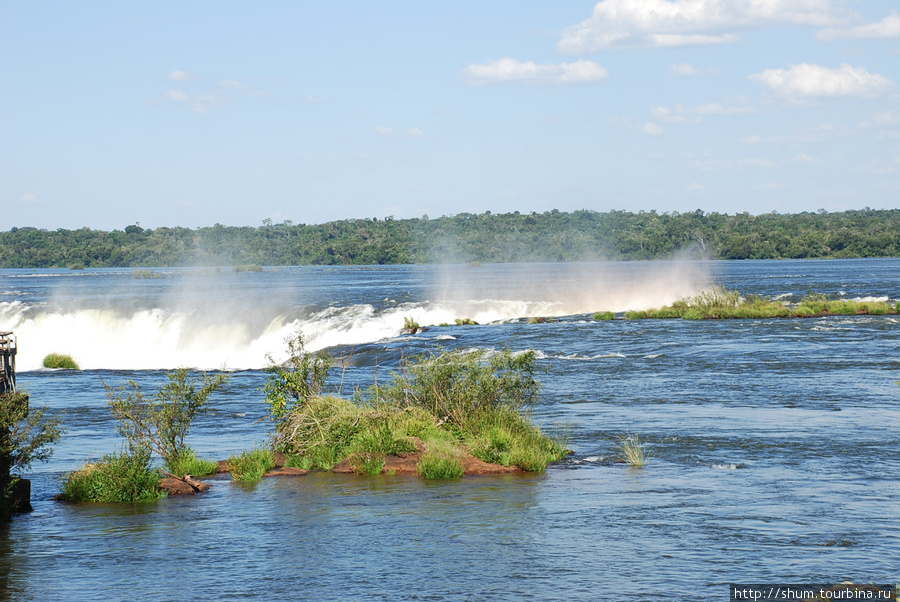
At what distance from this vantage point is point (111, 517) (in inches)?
648

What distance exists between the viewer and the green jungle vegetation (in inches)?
2112

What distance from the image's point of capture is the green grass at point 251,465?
745 inches

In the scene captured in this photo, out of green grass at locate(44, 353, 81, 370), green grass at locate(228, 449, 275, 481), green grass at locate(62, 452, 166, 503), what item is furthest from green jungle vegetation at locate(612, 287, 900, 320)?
green grass at locate(62, 452, 166, 503)

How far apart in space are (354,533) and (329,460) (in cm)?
463

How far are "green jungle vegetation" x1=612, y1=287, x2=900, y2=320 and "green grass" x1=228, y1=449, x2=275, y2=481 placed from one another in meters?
37.9

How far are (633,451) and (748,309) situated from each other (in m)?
35.9

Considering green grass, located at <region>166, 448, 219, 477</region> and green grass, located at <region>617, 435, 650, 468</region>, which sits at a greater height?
green grass, located at <region>166, 448, 219, 477</region>

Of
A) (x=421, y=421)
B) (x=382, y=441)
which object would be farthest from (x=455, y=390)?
(x=382, y=441)

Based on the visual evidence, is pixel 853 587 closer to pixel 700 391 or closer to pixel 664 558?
pixel 664 558

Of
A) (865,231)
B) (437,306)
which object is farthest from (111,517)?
(865,231)

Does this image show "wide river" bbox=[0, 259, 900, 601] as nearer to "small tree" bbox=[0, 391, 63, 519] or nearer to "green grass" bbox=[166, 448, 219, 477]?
"small tree" bbox=[0, 391, 63, 519]

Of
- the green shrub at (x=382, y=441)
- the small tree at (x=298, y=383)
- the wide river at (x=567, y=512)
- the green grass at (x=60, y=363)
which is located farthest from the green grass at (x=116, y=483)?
the green grass at (x=60, y=363)

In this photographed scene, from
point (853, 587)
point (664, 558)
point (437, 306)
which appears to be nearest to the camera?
point (853, 587)

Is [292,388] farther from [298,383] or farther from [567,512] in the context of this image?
[567,512]
